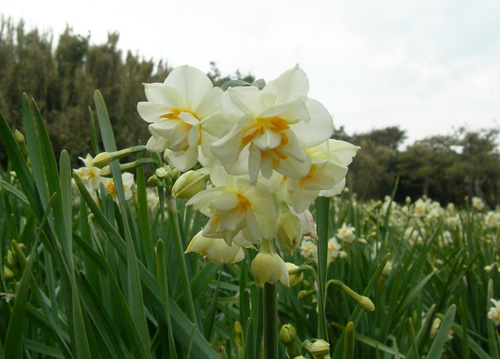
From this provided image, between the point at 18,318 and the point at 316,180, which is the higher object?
the point at 316,180

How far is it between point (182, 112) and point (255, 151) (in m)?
0.15

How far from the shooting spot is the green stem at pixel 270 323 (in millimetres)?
533

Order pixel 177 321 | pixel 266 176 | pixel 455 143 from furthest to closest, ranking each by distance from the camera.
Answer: pixel 455 143 < pixel 177 321 < pixel 266 176

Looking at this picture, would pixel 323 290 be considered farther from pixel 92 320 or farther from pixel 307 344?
pixel 92 320

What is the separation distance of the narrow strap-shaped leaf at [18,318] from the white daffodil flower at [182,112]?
30 centimetres

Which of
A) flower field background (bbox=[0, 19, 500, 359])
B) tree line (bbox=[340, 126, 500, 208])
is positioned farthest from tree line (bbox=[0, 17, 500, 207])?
flower field background (bbox=[0, 19, 500, 359])

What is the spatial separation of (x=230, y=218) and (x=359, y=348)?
106cm

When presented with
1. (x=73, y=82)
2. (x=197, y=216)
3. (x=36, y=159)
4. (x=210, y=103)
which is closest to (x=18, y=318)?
(x=36, y=159)

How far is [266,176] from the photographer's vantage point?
17.8 inches

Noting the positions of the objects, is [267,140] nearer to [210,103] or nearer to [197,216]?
[210,103]

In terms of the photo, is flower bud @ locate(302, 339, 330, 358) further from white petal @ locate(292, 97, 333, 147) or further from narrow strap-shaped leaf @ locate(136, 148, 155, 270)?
narrow strap-shaped leaf @ locate(136, 148, 155, 270)

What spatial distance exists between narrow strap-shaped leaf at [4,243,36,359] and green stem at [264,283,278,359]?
1.23 feet

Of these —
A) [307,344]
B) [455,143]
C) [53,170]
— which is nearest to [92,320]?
[53,170]

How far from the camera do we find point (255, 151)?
44 centimetres
